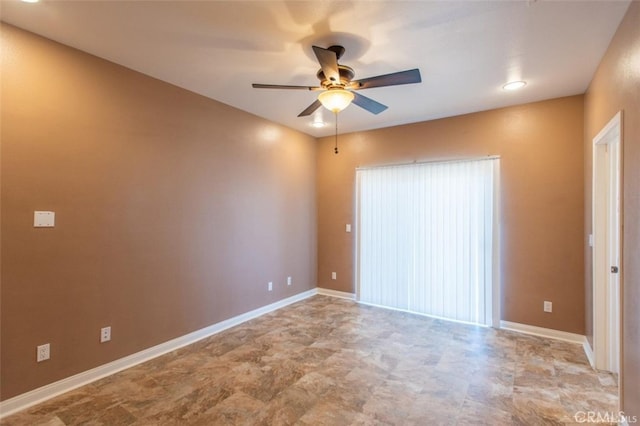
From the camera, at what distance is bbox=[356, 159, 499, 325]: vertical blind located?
400 cm

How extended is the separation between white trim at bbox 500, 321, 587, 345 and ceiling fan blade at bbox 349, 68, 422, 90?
322 centimetres

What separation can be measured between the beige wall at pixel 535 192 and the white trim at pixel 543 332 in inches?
2.1

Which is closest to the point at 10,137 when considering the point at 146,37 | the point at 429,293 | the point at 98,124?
the point at 98,124

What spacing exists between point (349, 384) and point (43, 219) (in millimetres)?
2743

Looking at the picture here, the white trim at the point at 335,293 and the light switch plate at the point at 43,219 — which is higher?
the light switch plate at the point at 43,219

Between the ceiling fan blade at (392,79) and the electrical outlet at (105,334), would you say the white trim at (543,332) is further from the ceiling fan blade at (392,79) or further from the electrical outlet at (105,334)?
the electrical outlet at (105,334)

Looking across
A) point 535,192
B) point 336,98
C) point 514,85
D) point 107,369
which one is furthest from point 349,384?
point 514,85

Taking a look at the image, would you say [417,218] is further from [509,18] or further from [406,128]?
[509,18]

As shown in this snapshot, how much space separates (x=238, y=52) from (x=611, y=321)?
13.0 ft

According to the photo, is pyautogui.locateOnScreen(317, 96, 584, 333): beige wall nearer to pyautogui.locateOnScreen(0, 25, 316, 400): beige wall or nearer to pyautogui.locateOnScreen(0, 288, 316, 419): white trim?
pyautogui.locateOnScreen(0, 25, 316, 400): beige wall

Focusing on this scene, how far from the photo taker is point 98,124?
2.73m

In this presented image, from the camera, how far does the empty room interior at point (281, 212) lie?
2.20 m

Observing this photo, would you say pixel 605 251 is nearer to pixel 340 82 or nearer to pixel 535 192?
pixel 535 192

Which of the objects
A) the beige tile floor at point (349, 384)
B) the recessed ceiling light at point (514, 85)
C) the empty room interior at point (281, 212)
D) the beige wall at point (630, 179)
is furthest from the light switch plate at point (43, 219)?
the recessed ceiling light at point (514, 85)
